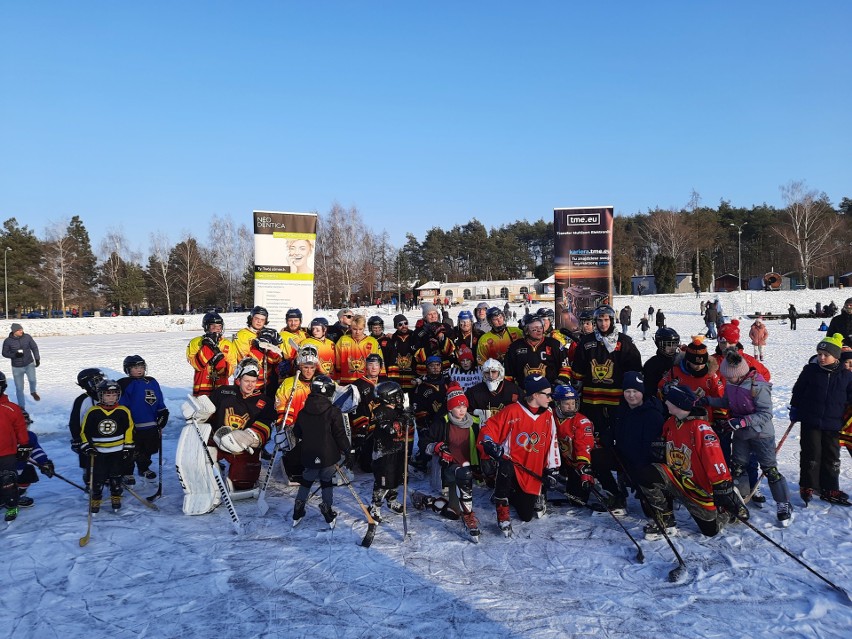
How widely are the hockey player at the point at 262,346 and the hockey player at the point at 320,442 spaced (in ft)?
5.96

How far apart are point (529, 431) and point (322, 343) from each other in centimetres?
348

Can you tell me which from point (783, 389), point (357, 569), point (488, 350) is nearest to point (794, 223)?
point (783, 389)

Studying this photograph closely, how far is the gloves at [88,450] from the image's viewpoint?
5.77 meters

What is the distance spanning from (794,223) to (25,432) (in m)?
61.4

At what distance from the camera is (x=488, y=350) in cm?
755

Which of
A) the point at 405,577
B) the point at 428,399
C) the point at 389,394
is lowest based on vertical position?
the point at 405,577

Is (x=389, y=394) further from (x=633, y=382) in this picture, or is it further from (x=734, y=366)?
(x=734, y=366)

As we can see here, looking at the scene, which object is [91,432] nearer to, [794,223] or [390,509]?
[390,509]

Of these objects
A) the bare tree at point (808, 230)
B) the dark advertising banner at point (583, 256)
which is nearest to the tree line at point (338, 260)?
the bare tree at point (808, 230)

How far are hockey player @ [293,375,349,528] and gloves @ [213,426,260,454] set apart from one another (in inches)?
29.7

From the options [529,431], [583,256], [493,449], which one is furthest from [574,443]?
[583,256]

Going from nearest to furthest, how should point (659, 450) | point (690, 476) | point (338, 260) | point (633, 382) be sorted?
point (690, 476) → point (659, 450) → point (633, 382) → point (338, 260)

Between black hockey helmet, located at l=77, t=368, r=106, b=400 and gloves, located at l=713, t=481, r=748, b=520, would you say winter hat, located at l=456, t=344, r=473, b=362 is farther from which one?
black hockey helmet, located at l=77, t=368, r=106, b=400

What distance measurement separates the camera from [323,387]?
559 cm
